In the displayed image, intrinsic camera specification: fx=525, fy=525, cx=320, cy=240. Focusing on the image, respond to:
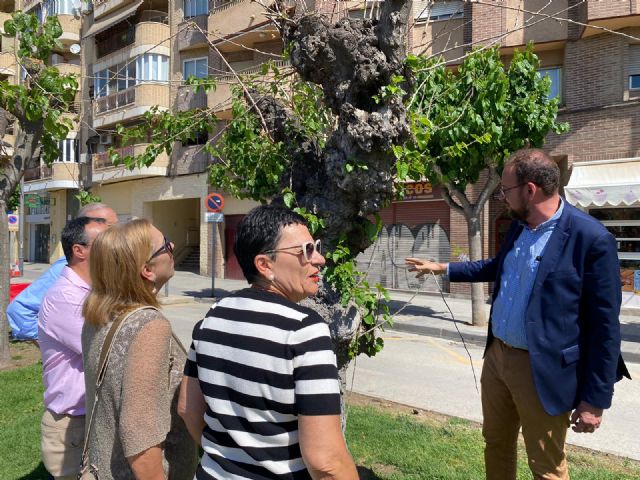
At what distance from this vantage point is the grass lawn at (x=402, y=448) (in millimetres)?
3756

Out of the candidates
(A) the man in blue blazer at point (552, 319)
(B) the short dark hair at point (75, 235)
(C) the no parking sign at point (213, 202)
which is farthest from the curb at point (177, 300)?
(A) the man in blue blazer at point (552, 319)

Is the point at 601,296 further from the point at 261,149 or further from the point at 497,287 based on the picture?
the point at 261,149

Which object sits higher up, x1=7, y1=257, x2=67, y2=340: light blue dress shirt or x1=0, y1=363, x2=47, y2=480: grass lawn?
x1=7, y1=257, x2=67, y2=340: light blue dress shirt

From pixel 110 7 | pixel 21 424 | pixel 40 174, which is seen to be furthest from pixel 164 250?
pixel 40 174

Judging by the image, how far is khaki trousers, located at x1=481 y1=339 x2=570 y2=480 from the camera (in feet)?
8.46

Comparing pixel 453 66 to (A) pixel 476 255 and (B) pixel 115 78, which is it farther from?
(B) pixel 115 78

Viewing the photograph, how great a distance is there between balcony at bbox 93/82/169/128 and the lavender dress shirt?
865 inches

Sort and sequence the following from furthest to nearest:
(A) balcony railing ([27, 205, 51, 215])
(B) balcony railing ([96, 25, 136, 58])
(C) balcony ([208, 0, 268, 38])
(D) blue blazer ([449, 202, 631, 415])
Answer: (A) balcony railing ([27, 205, 51, 215]) < (B) balcony railing ([96, 25, 136, 58]) < (C) balcony ([208, 0, 268, 38]) < (D) blue blazer ([449, 202, 631, 415])

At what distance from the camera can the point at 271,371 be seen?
1.53m

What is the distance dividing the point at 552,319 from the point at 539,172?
0.73 metres

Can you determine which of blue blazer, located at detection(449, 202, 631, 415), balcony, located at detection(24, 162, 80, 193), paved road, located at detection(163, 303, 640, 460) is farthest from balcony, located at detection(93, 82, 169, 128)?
blue blazer, located at detection(449, 202, 631, 415)

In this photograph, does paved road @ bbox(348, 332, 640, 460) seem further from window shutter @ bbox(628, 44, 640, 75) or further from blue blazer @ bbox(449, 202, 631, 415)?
window shutter @ bbox(628, 44, 640, 75)

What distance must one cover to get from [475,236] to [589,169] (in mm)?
5091

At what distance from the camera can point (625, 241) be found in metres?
14.1
